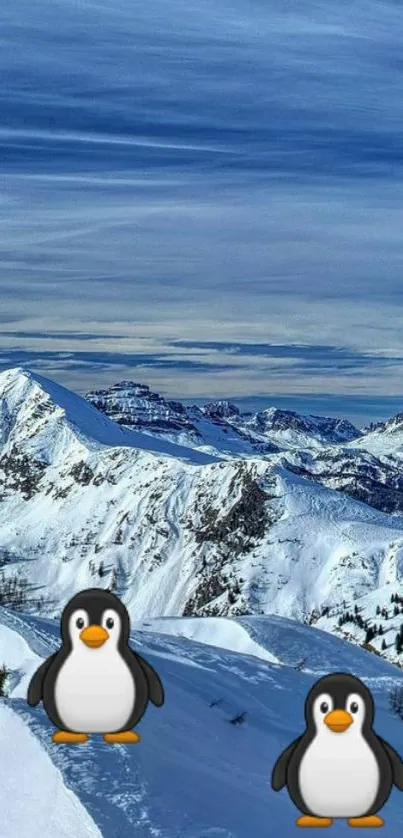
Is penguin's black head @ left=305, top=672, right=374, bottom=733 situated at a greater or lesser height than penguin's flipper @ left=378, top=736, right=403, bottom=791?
greater

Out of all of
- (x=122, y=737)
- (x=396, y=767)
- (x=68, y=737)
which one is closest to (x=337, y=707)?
(x=396, y=767)

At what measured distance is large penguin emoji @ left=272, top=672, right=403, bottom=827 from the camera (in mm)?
7555

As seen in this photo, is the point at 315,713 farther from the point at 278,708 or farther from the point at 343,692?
the point at 278,708

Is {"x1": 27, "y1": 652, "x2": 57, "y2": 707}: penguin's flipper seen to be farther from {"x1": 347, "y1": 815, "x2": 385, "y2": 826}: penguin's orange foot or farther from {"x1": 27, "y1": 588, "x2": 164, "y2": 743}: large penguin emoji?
{"x1": 347, "y1": 815, "x2": 385, "y2": 826}: penguin's orange foot

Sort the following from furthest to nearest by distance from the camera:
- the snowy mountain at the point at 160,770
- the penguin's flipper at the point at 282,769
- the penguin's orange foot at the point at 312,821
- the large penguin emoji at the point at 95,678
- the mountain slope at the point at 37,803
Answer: the snowy mountain at the point at 160,770
the mountain slope at the point at 37,803
the large penguin emoji at the point at 95,678
the penguin's flipper at the point at 282,769
the penguin's orange foot at the point at 312,821

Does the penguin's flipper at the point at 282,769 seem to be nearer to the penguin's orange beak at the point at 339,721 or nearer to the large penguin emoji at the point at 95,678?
the penguin's orange beak at the point at 339,721

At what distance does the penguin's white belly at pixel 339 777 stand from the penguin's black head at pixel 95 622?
69.3 inches

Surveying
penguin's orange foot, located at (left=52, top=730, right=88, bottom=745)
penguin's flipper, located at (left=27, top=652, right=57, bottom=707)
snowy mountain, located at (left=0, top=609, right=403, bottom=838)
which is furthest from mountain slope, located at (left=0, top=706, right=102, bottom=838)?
penguin's flipper, located at (left=27, top=652, right=57, bottom=707)

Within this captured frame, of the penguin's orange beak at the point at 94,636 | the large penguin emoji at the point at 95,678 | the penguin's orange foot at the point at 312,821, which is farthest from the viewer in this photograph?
the penguin's orange beak at the point at 94,636

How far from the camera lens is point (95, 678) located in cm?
822

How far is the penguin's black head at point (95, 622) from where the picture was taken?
8078 mm

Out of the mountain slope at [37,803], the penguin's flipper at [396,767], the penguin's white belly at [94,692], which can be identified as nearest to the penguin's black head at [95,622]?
the penguin's white belly at [94,692]

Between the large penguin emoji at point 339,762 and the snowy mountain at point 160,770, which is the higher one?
the large penguin emoji at point 339,762

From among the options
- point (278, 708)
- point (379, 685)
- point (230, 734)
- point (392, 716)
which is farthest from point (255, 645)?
point (230, 734)
